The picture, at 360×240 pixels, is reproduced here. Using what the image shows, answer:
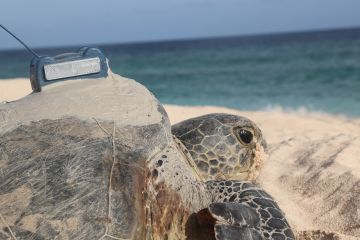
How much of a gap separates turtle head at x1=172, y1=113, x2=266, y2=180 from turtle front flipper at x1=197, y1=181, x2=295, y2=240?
250 mm

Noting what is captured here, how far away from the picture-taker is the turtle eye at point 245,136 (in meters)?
2.98

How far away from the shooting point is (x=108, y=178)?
1.99 metres

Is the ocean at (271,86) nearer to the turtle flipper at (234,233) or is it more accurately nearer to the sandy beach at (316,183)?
the sandy beach at (316,183)

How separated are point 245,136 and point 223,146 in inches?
7.2

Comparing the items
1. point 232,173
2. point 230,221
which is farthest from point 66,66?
point 230,221

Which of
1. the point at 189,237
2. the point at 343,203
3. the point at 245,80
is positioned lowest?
the point at 245,80

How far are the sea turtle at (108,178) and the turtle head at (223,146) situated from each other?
47 mm

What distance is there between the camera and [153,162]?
86.5 inches

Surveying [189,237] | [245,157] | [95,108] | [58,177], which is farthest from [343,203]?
[58,177]

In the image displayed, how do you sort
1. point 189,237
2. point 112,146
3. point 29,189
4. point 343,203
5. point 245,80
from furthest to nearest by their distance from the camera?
point 245,80
point 343,203
point 189,237
point 112,146
point 29,189

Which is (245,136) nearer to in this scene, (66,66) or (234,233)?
(234,233)

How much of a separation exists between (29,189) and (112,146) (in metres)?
0.37

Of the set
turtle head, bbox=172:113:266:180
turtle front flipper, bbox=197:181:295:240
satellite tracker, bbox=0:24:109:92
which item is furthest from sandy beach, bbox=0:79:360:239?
satellite tracker, bbox=0:24:109:92

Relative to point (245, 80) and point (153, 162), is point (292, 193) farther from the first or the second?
point (245, 80)
